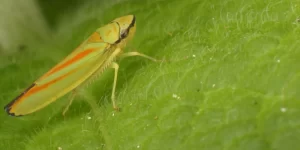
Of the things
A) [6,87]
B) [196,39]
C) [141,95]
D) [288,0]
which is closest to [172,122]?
[141,95]

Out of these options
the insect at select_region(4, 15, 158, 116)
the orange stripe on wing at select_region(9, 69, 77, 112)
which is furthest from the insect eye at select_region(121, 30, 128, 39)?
the orange stripe on wing at select_region(9, 69, 77, 112)

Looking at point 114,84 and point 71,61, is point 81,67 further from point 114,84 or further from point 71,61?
point 114,84

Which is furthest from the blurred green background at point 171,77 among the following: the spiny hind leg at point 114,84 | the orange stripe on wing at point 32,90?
the orange stripe on wing at point 32,90

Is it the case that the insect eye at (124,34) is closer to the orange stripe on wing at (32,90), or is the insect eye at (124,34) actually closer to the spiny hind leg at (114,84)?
the spiny hind leg at (114,84)

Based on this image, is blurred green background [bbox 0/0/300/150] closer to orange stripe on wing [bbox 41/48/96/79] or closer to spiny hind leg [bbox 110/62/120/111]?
spiny hind leg [bbox 110/62/120/111]

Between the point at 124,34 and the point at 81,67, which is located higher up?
the point at 124,34

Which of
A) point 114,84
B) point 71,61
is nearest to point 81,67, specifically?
point 71,61

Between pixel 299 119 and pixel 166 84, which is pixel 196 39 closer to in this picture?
pixel 166 84
